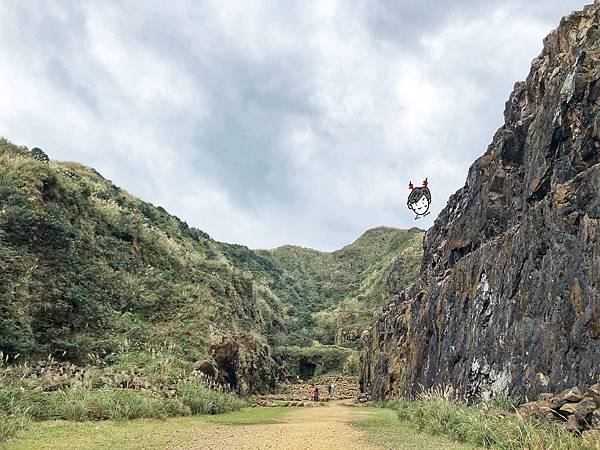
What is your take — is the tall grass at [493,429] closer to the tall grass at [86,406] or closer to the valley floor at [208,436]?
the valley floor at [208,436]

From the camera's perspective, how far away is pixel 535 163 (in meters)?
15.2

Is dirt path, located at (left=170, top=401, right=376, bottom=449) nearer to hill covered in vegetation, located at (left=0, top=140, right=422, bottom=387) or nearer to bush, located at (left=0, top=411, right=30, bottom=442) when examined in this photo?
bush, located at (left=0, top=411, right=30, bottom=442)

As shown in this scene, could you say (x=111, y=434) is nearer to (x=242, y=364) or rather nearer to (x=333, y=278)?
(x=242, y=364)

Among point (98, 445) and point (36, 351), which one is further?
point (36, 351)

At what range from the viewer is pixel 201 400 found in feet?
49.3

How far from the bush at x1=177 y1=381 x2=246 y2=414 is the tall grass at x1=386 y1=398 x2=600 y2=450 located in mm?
6918

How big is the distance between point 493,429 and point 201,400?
9.99 metres

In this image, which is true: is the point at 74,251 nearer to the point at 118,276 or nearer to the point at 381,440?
the point at 118,276

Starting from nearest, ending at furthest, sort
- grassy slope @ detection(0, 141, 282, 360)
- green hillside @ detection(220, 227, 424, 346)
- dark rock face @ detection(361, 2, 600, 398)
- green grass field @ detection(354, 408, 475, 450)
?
green grass field @ detection(354, 408, 475, 450) → dark rock face @ detection(361, 2, 600, 398) → grassy slope @ detection(0, 141, 282, 360) → green hillside @ detection(220, 227, 424, 346)

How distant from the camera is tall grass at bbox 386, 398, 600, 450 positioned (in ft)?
20.5

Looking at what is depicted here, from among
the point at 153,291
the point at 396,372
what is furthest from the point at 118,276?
the point at 396,372

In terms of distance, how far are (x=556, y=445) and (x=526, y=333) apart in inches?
214

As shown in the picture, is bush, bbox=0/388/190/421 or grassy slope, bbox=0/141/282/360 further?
grassy slope, bbox=0/141/282/360

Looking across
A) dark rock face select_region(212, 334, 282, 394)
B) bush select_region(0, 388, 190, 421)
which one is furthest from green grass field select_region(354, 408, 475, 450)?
dark rock face select_region(212, 334, 282, 394)
